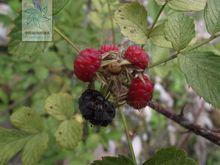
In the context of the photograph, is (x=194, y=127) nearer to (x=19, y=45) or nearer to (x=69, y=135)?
(x=69, y=135)

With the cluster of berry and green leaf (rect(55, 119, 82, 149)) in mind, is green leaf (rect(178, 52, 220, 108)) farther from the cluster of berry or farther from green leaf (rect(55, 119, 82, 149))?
green leaf (rect(55, 119, 82, 149))

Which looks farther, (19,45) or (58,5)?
(19,45)

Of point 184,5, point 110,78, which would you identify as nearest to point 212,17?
point 184,5

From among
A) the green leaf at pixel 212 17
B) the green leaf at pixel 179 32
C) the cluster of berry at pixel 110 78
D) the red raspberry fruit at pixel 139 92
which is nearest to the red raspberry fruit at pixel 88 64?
the cluster of berry at pixel 110 78

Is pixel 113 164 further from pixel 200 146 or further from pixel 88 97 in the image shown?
pixel 200 146

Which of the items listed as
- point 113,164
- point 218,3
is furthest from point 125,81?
point 218,3

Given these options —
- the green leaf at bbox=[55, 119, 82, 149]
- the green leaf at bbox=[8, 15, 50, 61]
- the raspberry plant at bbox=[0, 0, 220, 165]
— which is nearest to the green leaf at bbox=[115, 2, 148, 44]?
the raspberry plant at bbox=[0, 0, 220, 165]
